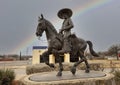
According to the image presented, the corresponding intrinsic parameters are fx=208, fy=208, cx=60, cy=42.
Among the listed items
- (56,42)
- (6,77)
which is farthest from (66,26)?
(6,77)

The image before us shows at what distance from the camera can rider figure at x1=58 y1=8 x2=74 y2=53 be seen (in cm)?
800

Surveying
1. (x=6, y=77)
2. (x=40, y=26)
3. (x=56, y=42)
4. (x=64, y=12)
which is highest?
(x=64, y=12)

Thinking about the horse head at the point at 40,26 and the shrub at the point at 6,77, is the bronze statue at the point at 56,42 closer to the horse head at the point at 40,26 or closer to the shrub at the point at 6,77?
the horse head at the point at 40,26

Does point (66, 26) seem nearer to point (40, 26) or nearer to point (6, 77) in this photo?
point (40, 26)

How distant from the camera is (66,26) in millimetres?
8352

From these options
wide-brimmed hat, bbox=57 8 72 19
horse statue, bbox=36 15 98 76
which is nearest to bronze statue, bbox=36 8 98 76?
horse statue, bbox=36 15 98 76

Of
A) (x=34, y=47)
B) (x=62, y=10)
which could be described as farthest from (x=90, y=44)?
(x=34, y=47)

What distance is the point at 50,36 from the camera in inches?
323

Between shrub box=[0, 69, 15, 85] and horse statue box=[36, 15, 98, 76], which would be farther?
shrub box=[0, 69, 15, 85]

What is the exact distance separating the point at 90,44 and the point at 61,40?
1706mm

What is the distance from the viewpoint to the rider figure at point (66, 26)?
8000mm

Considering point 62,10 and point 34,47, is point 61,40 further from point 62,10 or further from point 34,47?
point 34,47

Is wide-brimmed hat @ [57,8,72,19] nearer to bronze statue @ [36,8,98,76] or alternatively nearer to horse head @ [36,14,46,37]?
bronze statue @ [36,8,98,76]

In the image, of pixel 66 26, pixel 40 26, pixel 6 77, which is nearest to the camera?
pixel 40 26
